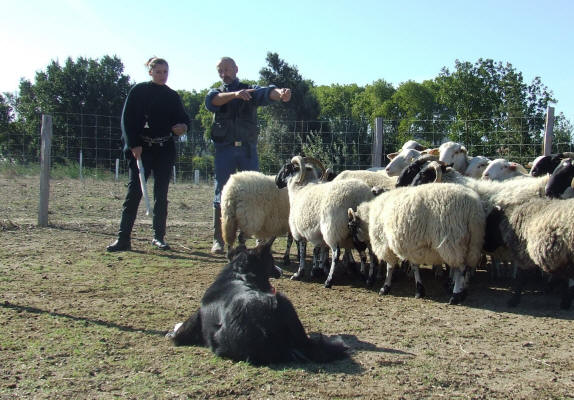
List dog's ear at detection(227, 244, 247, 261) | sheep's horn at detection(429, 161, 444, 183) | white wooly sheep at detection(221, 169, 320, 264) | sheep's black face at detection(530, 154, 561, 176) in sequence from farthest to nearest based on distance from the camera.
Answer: white wooly sheep at detection(221, 169, 320, 264) → sheep's black face at detection(530, 154, 561, 176) → sheep's horn at detection(429, 161, 444, 183) → dog's ear at detection(227, 244, 247, 261)

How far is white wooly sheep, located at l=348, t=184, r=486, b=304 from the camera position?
5375 millimetres

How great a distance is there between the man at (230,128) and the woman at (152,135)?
60 centimetres

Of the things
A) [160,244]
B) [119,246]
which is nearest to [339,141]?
[160,244]

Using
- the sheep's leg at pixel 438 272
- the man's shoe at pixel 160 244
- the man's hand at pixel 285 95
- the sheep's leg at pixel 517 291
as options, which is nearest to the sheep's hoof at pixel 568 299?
the sheep's leg at pixel 517 291

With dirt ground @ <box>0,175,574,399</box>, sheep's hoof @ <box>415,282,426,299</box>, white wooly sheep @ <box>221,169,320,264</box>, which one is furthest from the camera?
white wooly sheep @ <box>221,169,320,264</box>

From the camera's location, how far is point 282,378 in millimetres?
3371

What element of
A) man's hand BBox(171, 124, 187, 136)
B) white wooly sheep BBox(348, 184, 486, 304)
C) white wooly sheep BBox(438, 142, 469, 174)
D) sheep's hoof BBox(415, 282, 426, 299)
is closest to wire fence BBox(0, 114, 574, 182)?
man's hand BBox(171, 124, 187, 136)

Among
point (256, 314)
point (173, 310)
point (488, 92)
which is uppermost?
point (488, 92)

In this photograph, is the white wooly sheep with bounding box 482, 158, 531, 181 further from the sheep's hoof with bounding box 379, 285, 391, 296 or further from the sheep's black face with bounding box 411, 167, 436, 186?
the sheep's hoof with bounding box 379, 285, 391, 296

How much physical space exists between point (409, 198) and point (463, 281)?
1021 mm

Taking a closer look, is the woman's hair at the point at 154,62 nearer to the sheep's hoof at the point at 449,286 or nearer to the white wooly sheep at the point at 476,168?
the white wooly sheep at the point at 476,168

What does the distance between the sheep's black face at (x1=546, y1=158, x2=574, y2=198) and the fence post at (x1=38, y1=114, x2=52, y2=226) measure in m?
8.53

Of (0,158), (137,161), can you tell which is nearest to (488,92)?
(0,158)

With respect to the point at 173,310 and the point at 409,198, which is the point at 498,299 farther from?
the point at 173,310
